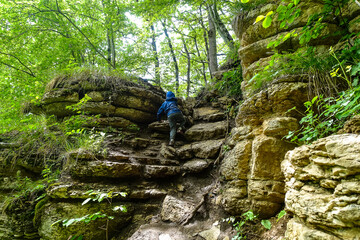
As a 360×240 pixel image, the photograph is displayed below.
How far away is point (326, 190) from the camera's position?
161cm

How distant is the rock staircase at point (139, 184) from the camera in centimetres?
357

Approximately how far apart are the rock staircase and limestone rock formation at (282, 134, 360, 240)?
2006 mm

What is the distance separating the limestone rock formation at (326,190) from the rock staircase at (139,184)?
2006 millimetres

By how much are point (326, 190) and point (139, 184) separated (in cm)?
386

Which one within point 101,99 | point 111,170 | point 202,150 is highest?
point 101,99

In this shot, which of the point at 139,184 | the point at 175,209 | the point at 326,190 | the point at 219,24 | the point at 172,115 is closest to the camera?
the point at 326,190

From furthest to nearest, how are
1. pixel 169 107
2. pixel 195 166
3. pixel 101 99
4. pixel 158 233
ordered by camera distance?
1. pixel 169 107
2. pixel 101 99
3. pixel 195 166
4. pixel 158 233

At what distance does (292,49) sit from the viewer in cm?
366

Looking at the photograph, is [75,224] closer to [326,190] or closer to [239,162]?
[239,162]

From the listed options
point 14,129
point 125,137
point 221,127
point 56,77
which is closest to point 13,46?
point 56,77

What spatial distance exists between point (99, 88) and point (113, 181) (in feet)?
12.5

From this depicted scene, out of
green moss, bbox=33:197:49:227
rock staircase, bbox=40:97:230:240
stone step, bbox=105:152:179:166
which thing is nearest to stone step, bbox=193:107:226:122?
rock staircase, bbox=40:97:230:240

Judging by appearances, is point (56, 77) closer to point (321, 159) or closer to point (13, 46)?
point (13, 46)

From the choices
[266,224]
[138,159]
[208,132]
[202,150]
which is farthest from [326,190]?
[208,132]
